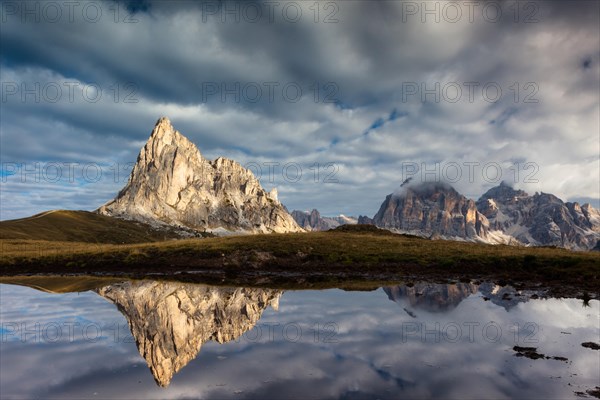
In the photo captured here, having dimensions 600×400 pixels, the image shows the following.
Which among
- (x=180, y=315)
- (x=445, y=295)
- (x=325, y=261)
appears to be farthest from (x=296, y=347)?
(x=325, y=261)

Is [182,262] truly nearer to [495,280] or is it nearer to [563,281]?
[495,280]

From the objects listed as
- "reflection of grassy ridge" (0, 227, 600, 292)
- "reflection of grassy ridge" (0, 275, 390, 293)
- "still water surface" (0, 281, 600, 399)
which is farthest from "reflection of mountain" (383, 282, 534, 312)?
"reflection of grassy ridge" (0, 227, 600, 292)

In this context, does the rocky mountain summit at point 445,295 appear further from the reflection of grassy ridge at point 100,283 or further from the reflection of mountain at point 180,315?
the reflection of mountain at point 180,315

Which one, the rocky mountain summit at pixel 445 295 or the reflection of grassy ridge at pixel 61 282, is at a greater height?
the rocky mountain summit at pixel 445 295

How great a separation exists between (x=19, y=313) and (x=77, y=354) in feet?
46.7

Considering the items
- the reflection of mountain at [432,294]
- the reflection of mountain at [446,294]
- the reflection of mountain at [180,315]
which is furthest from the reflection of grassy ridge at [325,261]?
the reflection of mountain at [180,315]

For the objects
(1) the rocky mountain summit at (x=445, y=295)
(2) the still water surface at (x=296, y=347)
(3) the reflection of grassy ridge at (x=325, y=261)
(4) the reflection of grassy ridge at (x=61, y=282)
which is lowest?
(4) the reflection of grassy ridge at (x=61, y=282)

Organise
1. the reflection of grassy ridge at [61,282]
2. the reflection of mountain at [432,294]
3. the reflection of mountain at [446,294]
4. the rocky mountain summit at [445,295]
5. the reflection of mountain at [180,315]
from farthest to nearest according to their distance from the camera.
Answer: the reflection of grassy ridge at [61,282]
the reflection of mountain at [446,294]
the reflection of mountain at [432,294]
the rocky mountain summit at [445,295]
the reflection of mountain at [180,315]

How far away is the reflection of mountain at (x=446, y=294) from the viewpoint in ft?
94.7

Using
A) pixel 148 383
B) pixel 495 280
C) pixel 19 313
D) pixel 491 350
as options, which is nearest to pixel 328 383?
pixel 148 383

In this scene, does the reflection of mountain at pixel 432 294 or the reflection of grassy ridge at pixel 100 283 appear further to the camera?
the reflection of grassy ridge at pixel 100 283

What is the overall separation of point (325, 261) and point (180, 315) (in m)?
32.9

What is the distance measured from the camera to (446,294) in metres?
33.3

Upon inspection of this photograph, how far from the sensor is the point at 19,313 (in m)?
27.3
